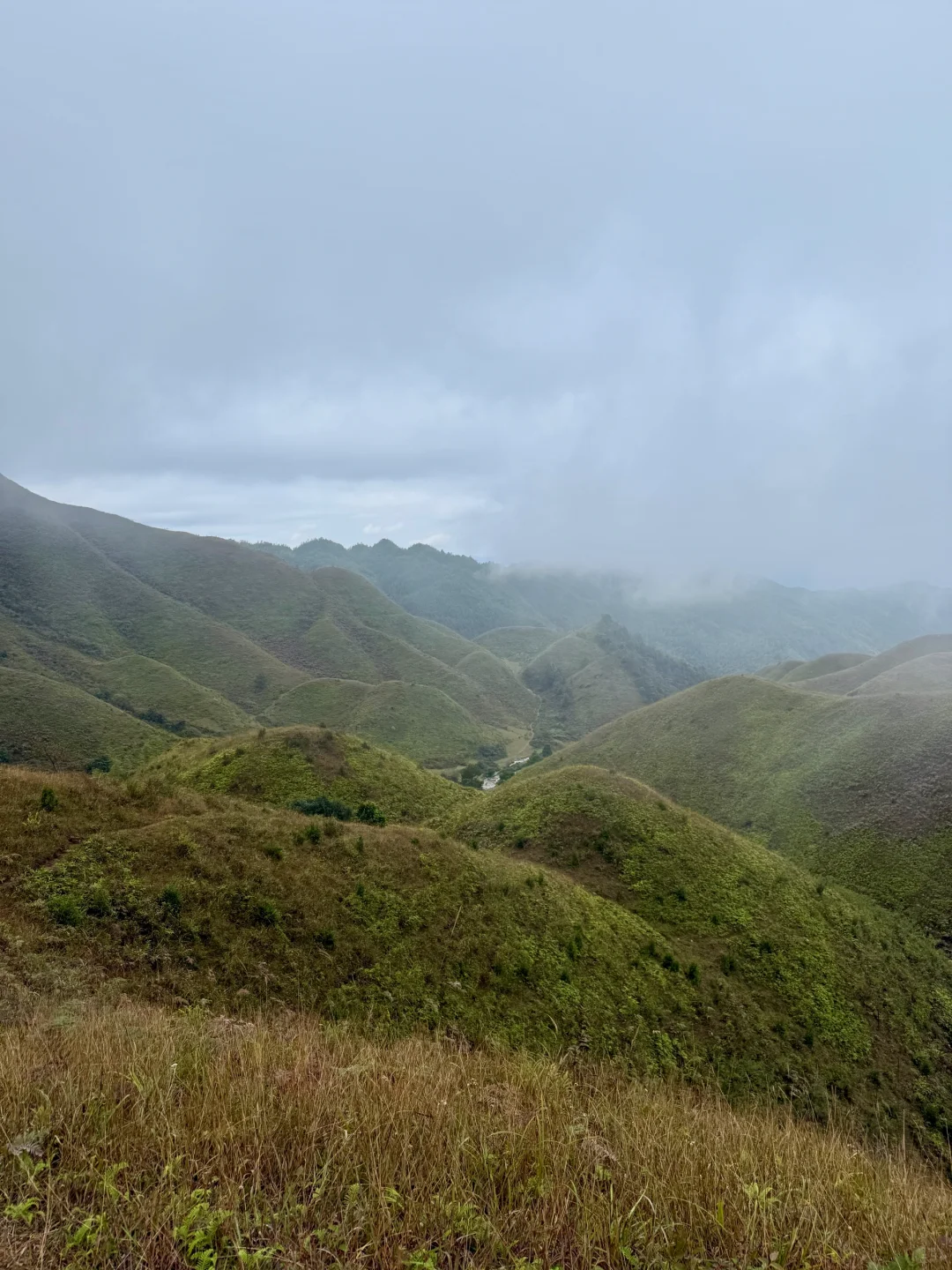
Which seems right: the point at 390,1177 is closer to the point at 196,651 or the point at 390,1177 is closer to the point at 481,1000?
the point at 481,1000

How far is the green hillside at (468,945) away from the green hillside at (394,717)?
83202 mm

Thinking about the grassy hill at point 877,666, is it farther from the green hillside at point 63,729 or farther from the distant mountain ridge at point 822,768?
the green hillside at point 63,729

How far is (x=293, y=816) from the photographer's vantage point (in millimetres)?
21266

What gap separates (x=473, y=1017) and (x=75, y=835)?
471 inches

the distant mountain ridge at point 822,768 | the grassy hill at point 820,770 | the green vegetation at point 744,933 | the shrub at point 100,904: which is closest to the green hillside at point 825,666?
the distant mountain ridge at point 822,768

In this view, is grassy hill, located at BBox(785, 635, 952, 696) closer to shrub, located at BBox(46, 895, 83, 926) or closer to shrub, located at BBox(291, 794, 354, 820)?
shrub, located at BBox(291, 794, 354, 820)

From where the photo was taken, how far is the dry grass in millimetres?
3199

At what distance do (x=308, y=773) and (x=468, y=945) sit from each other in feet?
89.2

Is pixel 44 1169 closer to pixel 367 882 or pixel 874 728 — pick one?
pixel 367 882

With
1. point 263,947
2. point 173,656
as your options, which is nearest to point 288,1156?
point 263,947

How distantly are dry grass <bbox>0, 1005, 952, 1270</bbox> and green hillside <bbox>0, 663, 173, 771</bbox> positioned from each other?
76075mm

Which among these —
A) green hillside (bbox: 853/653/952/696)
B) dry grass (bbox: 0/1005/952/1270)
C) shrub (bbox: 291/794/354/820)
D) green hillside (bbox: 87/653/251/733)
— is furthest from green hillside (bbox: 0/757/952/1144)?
green hillside (bbox: 87/653/251/733)

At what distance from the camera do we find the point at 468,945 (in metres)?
17.6

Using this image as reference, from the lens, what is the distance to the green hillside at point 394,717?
111m
